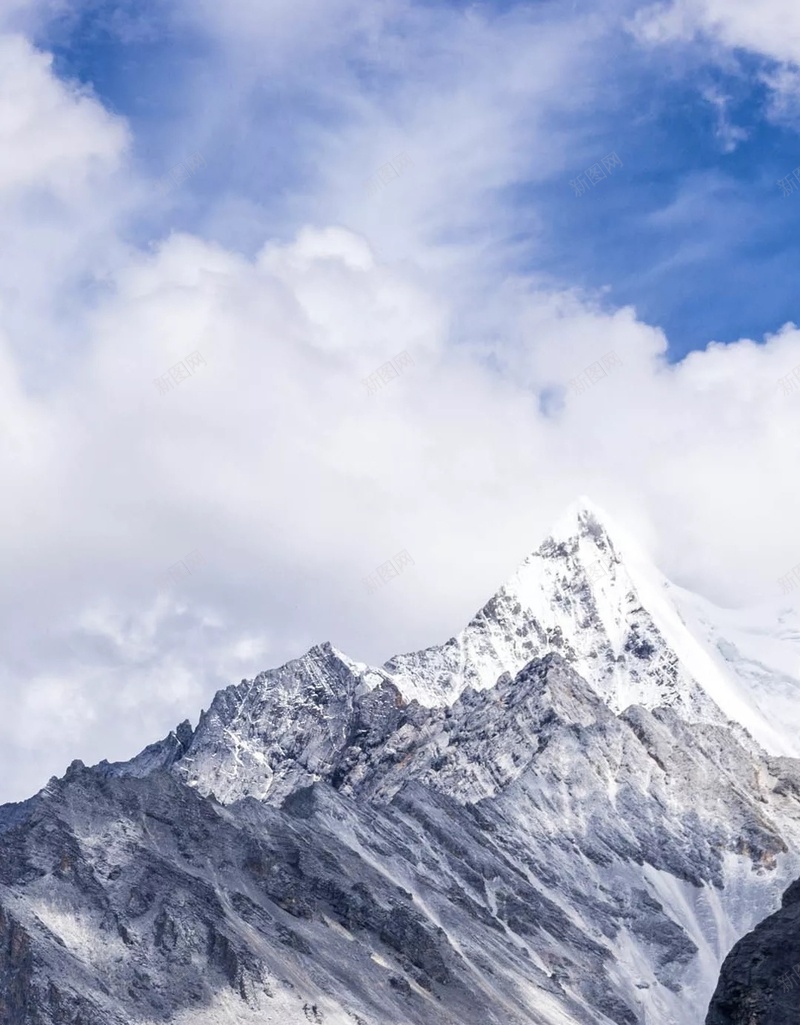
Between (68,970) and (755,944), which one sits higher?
(68,970)

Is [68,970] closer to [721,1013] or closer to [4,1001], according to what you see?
[4,1001]

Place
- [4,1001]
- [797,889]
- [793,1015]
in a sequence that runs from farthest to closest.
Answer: [4,1001]
[797,889]
[793,1015]

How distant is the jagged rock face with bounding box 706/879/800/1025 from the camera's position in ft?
234

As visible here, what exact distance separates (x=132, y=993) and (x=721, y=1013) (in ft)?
443

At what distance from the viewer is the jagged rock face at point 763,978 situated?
71.4 metres

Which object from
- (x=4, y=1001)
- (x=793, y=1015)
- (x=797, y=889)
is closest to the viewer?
(x=793, y=1015)

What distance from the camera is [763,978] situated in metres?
72.6

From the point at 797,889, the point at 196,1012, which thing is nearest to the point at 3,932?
the point at 196,1012

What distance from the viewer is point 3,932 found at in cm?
19638

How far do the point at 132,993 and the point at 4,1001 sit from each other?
1565cm

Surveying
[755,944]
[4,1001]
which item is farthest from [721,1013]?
[4,1001]

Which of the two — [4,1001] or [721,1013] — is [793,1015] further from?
[4,1001]

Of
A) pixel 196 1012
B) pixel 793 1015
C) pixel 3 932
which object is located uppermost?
pixel 3 932

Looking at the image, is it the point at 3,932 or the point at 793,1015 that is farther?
the point at 3,932
